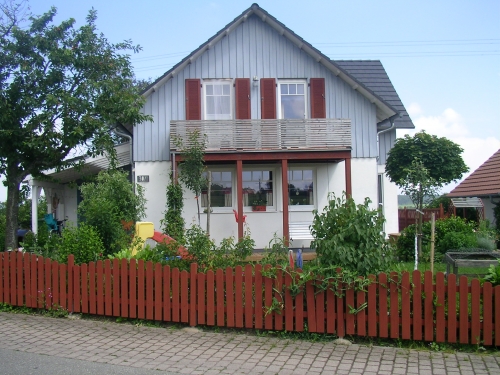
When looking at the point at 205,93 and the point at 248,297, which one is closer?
A: the point at 248,297

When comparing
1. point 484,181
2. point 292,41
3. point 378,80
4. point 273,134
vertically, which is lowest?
point 484,181

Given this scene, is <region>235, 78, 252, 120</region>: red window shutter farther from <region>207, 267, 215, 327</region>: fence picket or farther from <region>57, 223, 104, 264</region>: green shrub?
<region>207, 267, 215, 327</region>: fence picket

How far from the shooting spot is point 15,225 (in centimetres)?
1115

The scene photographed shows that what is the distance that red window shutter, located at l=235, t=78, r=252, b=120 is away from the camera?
16.9 metres

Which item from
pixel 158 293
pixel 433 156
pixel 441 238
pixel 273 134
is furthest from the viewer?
pixel 273 134

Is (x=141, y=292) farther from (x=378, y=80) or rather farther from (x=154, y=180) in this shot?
(x=378, y=80)

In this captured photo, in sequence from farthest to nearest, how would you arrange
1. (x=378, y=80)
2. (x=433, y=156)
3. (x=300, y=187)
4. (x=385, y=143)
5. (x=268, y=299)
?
1. (x=378, y=80)
2. (x=385, y=143)
3. (x=300, y=187)
4. (x=433, y=156)
5. (x=268, y=299)

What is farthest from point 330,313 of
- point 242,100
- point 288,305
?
point 242,100

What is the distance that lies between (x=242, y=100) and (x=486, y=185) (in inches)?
372

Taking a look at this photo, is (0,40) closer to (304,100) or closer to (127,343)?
(127,343)

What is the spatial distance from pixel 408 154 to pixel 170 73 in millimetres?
7700

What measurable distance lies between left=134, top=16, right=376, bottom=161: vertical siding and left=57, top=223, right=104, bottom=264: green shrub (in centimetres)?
771

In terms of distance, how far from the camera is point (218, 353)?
666 cm

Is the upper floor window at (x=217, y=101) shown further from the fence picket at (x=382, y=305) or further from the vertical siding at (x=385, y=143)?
the fence picket at (x=382, y=305)
